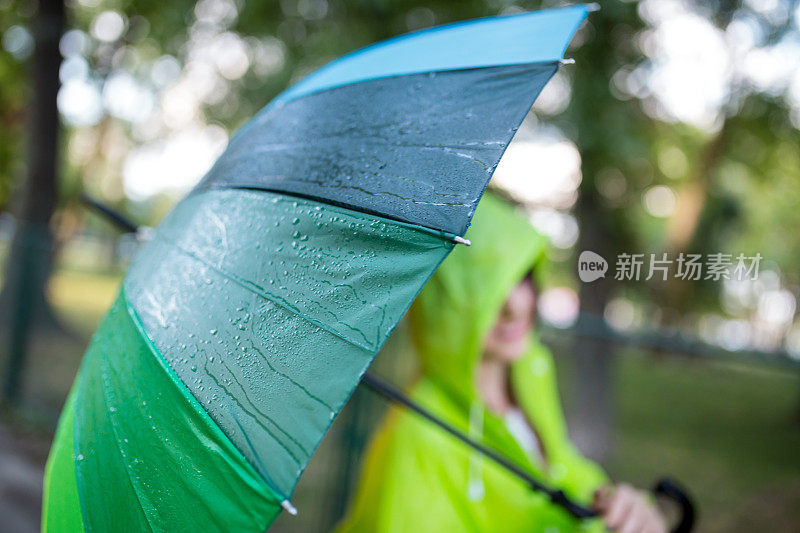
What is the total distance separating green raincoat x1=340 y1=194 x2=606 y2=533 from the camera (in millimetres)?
2117

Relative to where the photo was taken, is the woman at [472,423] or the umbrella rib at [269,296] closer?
the umbrella rib at [269,296]

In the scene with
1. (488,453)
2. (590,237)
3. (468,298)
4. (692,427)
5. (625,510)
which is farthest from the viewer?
(590,237)

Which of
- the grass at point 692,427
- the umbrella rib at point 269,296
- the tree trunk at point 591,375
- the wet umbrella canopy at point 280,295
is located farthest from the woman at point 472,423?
the tree trunk at point 591,375

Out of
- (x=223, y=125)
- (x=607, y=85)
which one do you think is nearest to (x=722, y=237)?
(x=607, y=85)

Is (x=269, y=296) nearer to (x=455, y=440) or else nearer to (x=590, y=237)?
(x=455, y=440)

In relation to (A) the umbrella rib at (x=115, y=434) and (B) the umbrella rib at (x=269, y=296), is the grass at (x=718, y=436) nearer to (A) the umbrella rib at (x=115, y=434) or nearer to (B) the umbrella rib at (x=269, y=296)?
(B) the umbrella rib at (x=269, y=296)

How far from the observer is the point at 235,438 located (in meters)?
1.16

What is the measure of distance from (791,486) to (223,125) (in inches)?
351

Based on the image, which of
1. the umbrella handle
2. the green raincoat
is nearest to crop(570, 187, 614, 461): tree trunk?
the green raincoat

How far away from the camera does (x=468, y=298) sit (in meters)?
2.17

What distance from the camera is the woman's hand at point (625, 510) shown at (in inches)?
72.6

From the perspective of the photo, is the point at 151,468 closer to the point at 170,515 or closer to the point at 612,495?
the point at 170,515

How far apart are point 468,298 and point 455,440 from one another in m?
0.47

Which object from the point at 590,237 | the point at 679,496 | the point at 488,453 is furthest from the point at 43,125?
the point at 679,496
